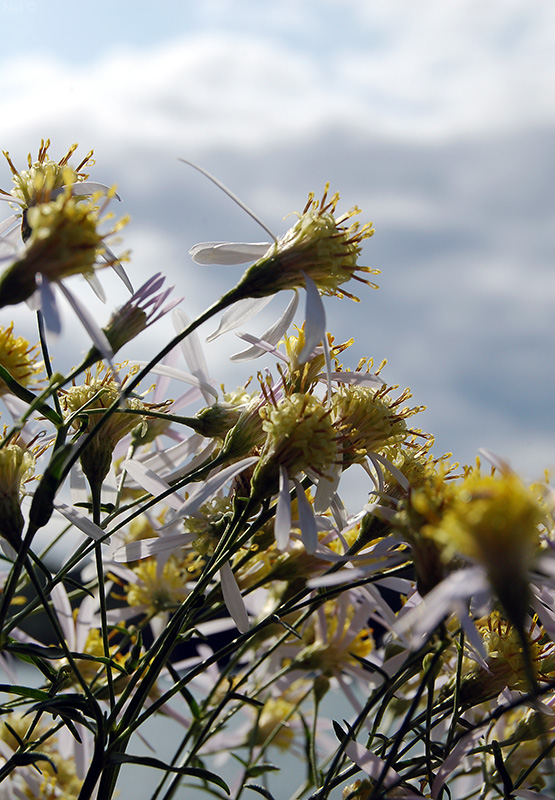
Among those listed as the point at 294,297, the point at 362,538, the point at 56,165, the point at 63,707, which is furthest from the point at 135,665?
the point at 56,165

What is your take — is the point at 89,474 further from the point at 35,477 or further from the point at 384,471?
the point at 384,471

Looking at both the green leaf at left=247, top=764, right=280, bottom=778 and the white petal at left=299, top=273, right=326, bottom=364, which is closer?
the white petal at left=299, top=273, right=326, bottom=364

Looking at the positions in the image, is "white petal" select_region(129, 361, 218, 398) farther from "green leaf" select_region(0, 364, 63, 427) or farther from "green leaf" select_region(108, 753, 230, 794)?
"green leaf" select_region(108, 753, 230, 794)

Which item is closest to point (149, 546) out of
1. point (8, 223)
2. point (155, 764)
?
point (155, 764)

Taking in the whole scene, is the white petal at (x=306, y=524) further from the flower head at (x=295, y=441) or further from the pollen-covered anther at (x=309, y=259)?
the pollen-covered anther at (x=309, y=259)

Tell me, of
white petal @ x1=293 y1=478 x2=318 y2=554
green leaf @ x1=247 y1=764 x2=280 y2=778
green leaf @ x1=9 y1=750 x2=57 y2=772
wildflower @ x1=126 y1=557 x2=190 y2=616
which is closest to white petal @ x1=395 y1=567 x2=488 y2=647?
white petal @ x1=293 y1=478 x2=318 y2=554
